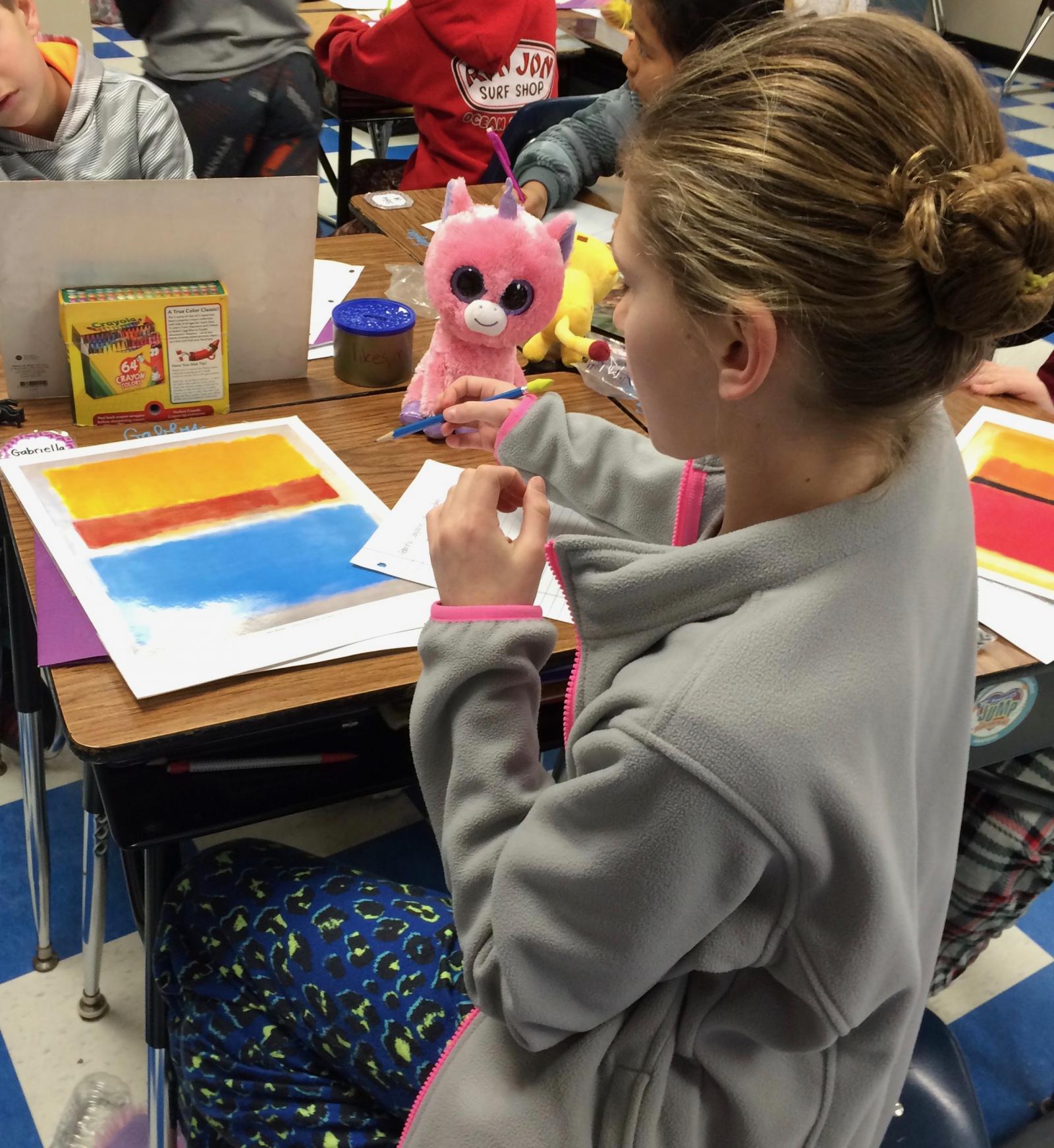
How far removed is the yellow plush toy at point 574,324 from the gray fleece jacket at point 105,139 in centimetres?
68

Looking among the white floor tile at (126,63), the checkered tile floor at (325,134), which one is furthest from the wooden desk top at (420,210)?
the white floor tile at (126,63)

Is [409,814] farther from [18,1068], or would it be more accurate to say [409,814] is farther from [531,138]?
[531,138]

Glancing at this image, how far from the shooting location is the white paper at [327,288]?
1.39 m

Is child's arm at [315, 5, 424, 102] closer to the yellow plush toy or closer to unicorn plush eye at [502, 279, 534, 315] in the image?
the yellow plush toy

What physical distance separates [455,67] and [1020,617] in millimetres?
1920

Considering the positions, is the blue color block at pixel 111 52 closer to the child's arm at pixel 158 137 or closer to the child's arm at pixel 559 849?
the child's arm at pixel 158 137

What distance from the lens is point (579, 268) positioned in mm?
1445

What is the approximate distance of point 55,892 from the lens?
147 cm

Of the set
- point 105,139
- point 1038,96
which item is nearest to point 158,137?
point 105,139

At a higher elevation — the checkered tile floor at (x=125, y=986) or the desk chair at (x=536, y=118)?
the desk chair at (x=536, y=118)

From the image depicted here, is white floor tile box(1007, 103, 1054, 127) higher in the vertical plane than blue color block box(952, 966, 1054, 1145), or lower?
higher

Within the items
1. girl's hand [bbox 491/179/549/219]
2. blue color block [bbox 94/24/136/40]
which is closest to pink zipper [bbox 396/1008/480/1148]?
girl's hand [bbox 491/179/549/219]

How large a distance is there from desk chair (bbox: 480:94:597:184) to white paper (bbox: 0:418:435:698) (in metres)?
1.34

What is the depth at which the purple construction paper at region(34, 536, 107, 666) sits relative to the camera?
0.83 meters
